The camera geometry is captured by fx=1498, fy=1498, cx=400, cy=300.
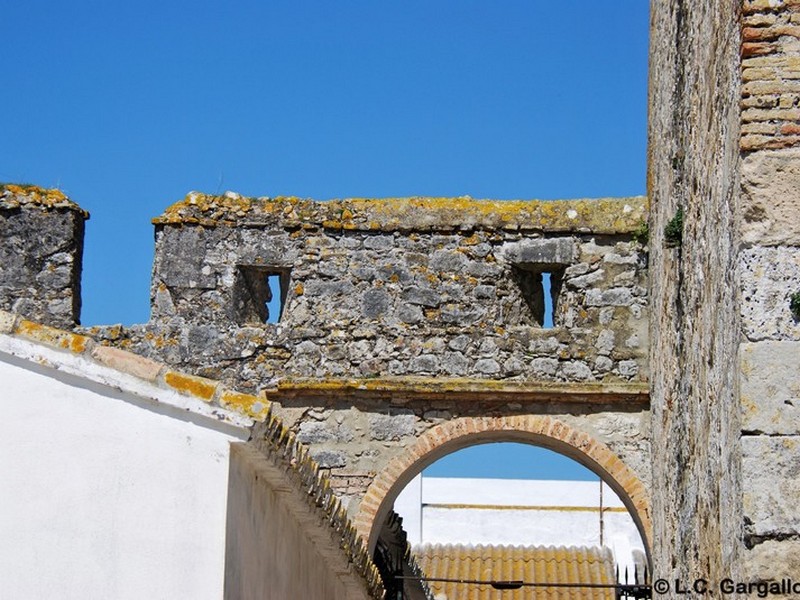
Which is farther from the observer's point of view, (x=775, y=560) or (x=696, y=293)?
(x=696, y=293)

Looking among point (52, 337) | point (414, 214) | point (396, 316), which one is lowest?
point (52, 337)

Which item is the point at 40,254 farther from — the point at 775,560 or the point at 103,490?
the point at 775,560

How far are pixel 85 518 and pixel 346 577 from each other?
475 cm

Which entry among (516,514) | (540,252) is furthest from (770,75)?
(516,514)

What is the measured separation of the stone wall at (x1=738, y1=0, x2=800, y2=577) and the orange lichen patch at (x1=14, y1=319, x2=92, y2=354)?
2.52m

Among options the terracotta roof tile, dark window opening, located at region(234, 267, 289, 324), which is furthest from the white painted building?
dark window opening, located at region(234, 267, 289, 324)

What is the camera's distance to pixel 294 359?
11477mm

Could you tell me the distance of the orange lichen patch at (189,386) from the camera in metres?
5.73

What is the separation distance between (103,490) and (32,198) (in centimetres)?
630

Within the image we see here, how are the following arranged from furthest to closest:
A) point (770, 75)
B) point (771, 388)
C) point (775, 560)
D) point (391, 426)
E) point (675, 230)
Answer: point (391, 426)
point (675, 230)
point (770, 75)
point (771, 388)
point (775, 560)

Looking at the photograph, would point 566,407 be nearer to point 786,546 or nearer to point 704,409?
point 704,409

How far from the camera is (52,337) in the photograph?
5836 mm

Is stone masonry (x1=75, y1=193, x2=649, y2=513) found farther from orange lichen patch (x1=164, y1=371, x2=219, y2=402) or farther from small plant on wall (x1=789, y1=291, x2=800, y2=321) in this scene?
small plant on wall (x1=789, y1=291, x2=800, y2=321)

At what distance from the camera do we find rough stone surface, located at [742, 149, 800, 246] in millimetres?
5551
